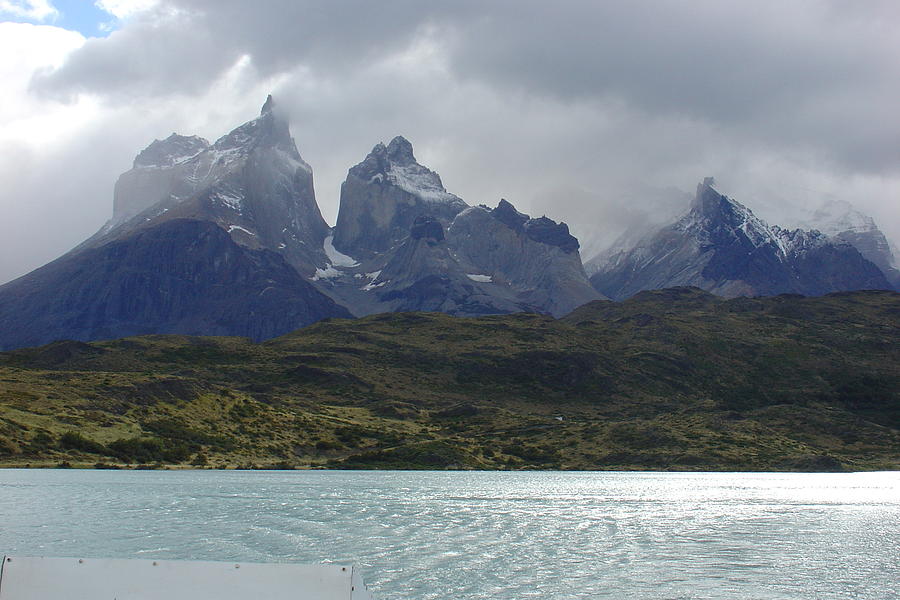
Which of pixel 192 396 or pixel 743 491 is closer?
pixel 743 491

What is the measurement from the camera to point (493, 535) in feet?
204

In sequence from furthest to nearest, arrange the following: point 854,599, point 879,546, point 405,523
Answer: point 405,523
point 879,546
point 854,599

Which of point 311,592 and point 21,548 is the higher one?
point 311,592

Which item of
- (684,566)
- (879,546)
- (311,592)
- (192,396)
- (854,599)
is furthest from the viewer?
(192,396)

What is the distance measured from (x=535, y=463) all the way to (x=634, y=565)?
149 metres

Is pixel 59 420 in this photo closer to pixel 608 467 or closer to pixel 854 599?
pixel 608 467

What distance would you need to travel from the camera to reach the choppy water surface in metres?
44.1

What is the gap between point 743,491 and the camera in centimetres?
12244

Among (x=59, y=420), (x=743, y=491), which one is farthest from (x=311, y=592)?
(x=59, y=420)

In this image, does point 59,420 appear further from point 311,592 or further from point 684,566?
point 311,592

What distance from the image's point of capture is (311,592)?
15758 millimetres

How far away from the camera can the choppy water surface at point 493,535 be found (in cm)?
4406

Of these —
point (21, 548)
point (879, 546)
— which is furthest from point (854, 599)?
point (21, 548)

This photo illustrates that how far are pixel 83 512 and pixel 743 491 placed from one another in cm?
8467
